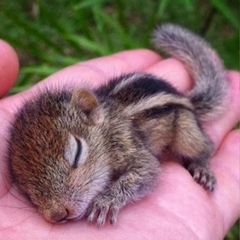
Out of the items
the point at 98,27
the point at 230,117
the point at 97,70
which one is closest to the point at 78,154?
the point at 97,70

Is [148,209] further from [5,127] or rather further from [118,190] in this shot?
[5,127]

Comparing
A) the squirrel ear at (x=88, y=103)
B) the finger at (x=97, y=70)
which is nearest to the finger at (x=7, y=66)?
the finger at (x=97, y=70)

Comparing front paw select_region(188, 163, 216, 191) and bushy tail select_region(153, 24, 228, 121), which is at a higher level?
bushy tail select_region(153, 24, 228, 121)

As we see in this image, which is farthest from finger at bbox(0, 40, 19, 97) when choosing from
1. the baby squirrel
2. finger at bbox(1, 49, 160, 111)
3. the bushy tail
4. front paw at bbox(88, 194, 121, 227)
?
the bushy tail

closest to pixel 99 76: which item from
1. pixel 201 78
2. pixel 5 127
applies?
pixel 201 78

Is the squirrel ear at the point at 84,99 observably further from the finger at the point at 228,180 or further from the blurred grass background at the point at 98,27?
the blurred grass background at the point at 98,27

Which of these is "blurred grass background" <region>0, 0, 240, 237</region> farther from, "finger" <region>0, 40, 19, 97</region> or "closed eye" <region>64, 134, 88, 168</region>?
"closed eye" <region>64, 134, 88, 168</region>
